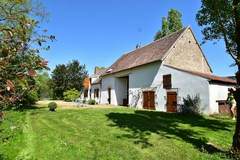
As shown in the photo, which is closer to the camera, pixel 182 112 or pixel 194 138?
pixel 194 138

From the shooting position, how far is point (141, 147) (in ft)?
33.8

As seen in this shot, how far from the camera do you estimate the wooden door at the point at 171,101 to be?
25.1m

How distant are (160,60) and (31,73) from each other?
80.1ft

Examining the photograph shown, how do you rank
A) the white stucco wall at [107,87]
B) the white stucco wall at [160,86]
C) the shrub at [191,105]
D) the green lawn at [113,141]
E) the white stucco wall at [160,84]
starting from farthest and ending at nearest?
the white stucco wall at [107,87], the shrub at [191,105], the white stucco wall at [160,84], the white stucco wall at [160,86], the green lawn at [113,141]

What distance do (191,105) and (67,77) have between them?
33736mm

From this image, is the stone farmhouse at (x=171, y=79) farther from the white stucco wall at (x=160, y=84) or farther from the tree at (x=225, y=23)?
the tree at (x=225, y=23)

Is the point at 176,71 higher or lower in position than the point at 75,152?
higher

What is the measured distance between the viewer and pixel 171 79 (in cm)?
2552

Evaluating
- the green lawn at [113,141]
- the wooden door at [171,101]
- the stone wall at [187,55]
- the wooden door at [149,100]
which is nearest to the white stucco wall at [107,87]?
the wooden door at [149,100]

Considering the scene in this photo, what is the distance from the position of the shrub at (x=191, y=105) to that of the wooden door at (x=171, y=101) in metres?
1.50

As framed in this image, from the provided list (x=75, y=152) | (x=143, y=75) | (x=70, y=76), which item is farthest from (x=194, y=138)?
(x=70, y=76)

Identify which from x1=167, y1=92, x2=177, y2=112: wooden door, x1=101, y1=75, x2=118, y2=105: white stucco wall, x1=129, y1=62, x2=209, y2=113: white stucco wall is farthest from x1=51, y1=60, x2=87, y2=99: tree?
x1=167, y1=92, x2=177, y2=112: wooden door

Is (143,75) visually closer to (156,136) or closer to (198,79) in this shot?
(198,79)

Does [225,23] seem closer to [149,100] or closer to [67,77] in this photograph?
[149,100]
